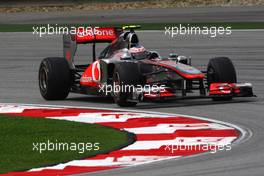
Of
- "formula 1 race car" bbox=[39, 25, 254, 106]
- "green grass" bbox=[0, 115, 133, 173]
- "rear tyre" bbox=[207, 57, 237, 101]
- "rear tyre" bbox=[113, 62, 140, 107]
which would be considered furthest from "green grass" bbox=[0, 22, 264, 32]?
"green grass" bbox=[0, 115, 133, 173]

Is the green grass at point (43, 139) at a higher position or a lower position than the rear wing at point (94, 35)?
lower

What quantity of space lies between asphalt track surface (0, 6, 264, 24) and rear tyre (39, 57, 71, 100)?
54.6 ft

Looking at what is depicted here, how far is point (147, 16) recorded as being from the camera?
118ft

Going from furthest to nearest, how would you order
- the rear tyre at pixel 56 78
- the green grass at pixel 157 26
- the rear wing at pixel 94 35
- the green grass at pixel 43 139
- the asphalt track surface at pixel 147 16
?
the asphalt track surface at pixel 147 16 < the green grass at pixel 157 26 < the rear wing at pixel 94 35 < the rear tyre at pixel 56 78 < the green grass at pixel 43 139

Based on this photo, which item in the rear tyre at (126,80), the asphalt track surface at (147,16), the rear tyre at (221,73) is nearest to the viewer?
the rear tyre at (126,80)

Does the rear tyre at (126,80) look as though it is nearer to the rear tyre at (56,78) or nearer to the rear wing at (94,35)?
the rear tyre at (56,78)

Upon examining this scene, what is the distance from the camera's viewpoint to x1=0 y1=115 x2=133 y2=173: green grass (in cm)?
1058

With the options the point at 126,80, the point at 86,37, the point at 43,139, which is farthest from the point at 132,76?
the point at 43,139

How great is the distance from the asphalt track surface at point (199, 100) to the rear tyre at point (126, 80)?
0.29 meters

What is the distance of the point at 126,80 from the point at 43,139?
10.5 feet

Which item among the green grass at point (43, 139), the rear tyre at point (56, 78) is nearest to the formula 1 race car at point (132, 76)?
the rear tyre at point (56, 78)

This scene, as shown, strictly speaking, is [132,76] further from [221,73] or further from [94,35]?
[94,35]

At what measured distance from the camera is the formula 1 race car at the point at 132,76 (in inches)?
595

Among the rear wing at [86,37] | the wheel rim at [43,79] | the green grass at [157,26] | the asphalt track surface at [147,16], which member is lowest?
the wheel rim at [43,79]
